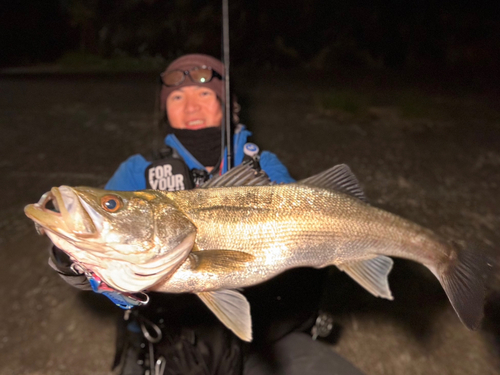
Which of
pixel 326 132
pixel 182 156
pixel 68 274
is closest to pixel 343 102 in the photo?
pixel 326 132

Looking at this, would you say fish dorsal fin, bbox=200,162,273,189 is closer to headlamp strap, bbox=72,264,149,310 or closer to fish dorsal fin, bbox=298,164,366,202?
fish dorsal fin, bbox=298,164,366,202

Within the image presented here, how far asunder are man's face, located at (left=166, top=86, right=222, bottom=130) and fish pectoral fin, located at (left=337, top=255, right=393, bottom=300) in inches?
57.2

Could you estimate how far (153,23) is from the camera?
23516 mm

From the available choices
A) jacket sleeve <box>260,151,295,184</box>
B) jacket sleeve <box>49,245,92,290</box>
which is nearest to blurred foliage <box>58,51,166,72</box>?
jacket sleeve <box>260,151,295,184</box>

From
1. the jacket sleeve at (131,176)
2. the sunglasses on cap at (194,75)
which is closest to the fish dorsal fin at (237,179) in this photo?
the jacket sleeve at (131,176)

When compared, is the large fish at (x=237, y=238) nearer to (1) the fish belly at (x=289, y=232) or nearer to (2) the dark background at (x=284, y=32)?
(1) the fish belly at (x=289, y=232)

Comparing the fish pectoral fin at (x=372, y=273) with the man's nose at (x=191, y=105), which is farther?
the man's nose at (x=191, y=105)

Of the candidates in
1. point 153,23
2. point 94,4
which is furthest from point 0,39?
point 153,23

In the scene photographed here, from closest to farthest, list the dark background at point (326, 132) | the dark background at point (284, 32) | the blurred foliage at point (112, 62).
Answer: the dark background at point (326, 132) → the dark background at point (284, 32) → the blurred foliage at point (112, 62)

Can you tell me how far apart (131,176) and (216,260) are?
49.1 inches

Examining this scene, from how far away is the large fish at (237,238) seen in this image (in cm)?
130

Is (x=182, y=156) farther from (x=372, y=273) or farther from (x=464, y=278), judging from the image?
(x=464, y=278)

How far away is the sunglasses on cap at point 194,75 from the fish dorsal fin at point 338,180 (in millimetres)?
1339

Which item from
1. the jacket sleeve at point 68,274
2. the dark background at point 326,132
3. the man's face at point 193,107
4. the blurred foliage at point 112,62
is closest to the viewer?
Answer: the jacket sleeve at point 68,274
